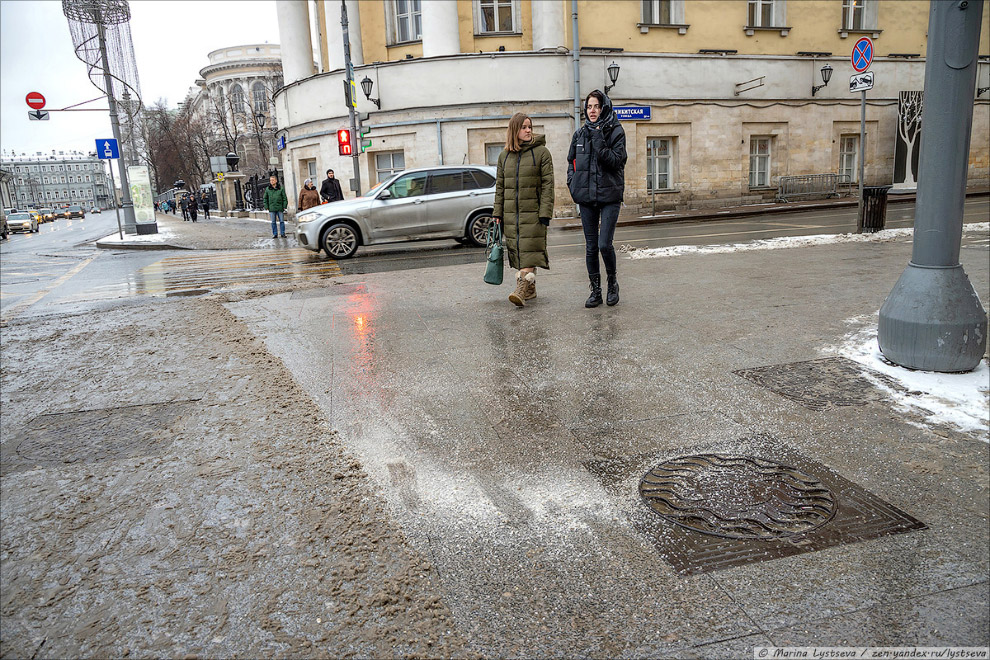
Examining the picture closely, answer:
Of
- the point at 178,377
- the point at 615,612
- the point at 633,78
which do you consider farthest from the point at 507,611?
the point at 633,78

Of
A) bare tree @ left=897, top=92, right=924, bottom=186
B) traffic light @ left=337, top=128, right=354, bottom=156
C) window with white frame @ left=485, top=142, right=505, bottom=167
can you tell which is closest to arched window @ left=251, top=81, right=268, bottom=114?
traffic light @ left=337, top=128, right=354, bottom=156

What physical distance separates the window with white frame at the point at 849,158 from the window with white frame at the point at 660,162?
7635mm

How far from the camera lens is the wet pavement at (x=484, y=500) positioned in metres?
2.30

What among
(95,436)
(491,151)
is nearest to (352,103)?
(491,151)

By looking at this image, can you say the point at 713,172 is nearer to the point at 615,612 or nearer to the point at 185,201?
the point at 615,612

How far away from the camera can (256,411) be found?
4449 mm

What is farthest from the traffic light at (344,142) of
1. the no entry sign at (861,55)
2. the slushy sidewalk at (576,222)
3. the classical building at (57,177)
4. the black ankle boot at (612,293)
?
the classical building at (57,177)

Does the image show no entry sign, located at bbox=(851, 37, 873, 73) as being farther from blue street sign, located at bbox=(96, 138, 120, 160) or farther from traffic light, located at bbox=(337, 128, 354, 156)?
blue street sign, located at bbox=(96, 138, 120, 160)

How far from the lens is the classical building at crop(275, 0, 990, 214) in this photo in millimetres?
23750

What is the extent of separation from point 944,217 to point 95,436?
545cm

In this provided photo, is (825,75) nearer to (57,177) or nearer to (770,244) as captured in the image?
(770,244)

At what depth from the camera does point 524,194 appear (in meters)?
7.01

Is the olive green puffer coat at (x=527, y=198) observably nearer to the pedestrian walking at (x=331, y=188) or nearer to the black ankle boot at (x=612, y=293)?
the black ankle boot at (x=612, y=293)

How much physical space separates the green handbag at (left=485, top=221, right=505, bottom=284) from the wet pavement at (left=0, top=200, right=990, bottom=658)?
123 cm
